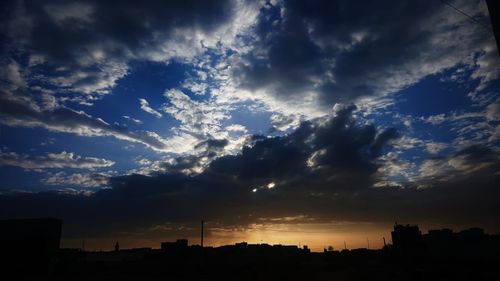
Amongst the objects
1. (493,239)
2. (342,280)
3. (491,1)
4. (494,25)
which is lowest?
(342,280)

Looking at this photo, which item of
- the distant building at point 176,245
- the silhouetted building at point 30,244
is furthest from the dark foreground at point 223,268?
the distant building at point 176,245

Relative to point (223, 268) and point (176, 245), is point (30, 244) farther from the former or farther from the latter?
point (176, 245)

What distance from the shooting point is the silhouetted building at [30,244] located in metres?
40.7

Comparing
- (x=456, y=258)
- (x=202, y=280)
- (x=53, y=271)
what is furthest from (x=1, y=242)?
(x=456, y=258)

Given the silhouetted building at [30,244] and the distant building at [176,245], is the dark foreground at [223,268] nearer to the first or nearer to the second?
the silhouetted building at [30,244]

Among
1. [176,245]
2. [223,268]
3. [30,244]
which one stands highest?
[176,245]

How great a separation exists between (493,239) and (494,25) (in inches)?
2784

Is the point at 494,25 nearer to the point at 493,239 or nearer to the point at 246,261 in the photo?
the point at 246,261

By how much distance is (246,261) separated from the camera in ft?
226

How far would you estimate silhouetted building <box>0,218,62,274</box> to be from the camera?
134 ft

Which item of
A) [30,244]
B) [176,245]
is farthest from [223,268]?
[176,245]

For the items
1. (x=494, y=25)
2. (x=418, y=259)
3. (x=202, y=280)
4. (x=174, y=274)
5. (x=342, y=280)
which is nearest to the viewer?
(x=494, y=25)

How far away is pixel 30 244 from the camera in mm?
41469

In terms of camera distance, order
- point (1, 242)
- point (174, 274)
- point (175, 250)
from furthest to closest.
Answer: point (175, 250)
point (174, 274)
point (1, 242)
